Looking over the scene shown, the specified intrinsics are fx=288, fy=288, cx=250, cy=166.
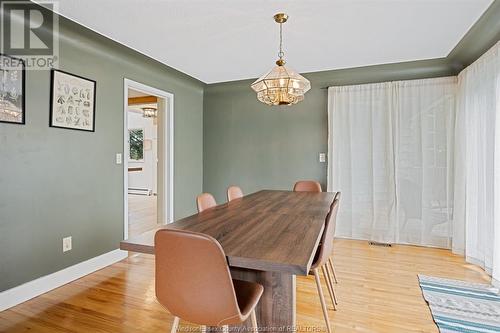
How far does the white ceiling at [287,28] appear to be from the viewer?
2.24 meters

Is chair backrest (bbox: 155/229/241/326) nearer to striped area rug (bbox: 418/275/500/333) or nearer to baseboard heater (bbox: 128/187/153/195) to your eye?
striped area rug (bbox: 418/275/500/333)

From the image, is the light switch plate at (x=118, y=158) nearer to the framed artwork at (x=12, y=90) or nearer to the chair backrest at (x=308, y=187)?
the framed artwork at (x=12, y=90)

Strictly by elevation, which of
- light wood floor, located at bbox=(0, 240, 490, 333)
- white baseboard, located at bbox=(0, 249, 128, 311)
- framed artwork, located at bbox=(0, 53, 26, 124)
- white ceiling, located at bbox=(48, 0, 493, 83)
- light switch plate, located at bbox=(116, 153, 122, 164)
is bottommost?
light wood floor, located at bbox=(0, 240, 490, 333)

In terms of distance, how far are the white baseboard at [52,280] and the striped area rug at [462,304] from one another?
301 cm

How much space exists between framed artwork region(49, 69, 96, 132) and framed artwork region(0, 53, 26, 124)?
0.82ft

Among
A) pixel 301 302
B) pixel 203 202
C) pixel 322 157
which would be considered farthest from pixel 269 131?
pixel 301 302

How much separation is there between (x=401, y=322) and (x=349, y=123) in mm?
2687

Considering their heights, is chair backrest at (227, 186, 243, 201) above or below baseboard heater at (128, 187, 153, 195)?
above

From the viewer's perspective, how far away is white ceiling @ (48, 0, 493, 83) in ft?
7.35

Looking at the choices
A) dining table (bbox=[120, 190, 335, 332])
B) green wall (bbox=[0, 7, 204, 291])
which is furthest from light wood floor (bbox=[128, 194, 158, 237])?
dining table (bbox=[120, 190, 335, 332])

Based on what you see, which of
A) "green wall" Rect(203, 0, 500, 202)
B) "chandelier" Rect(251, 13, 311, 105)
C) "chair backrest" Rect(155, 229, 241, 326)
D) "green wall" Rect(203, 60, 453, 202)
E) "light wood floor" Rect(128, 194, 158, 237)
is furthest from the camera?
"light wood floor" Rect(128, 194, 158, 237)

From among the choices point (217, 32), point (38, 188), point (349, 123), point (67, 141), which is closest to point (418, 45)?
point (349, 123)

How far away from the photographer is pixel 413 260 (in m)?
3.22

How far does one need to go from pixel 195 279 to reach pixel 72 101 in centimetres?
241
